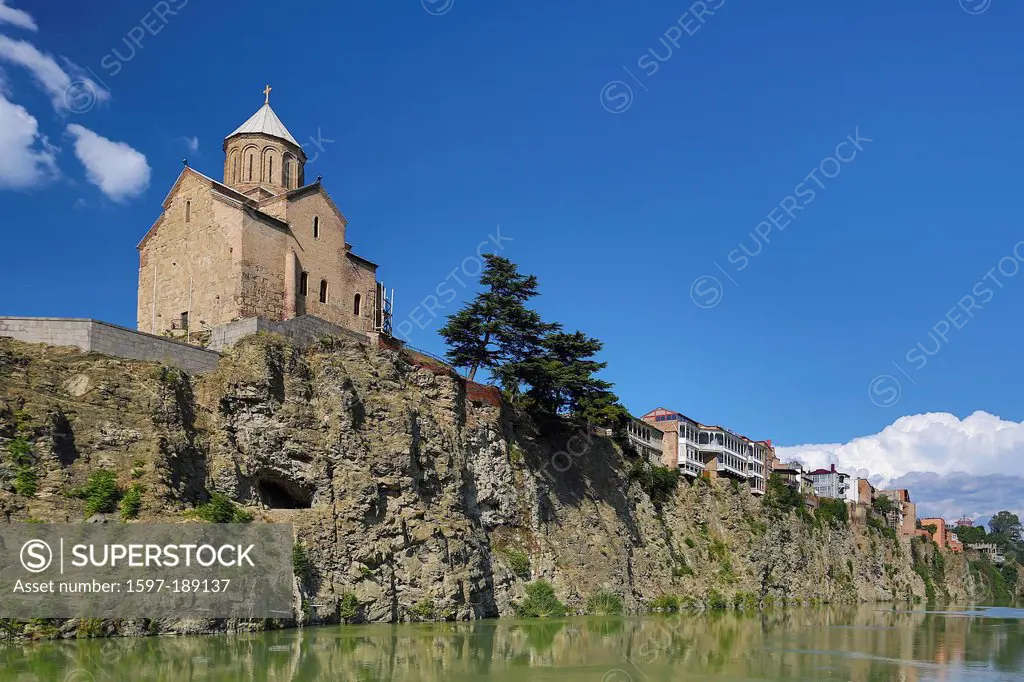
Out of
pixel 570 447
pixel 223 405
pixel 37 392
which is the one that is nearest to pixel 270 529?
pixel 223 405

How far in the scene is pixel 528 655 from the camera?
Result: 89.7 ft

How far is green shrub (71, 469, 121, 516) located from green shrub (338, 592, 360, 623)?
8675 mm

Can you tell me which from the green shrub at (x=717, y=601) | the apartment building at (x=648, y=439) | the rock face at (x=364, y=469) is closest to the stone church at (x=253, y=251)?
the rock face at (x=364, y=469)

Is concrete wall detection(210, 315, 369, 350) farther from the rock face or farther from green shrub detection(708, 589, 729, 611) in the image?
green shrub detection(708, 589, 729, 611)

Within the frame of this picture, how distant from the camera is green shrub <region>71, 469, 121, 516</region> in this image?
26375 mm

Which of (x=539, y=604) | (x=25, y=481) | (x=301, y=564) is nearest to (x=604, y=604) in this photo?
(x=539, y=604)

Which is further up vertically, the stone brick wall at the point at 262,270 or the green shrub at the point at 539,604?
the stone brick wall at the point at 262,270

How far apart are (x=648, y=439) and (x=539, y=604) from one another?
29369 millimetres

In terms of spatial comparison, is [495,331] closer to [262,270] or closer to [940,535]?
[262,270]

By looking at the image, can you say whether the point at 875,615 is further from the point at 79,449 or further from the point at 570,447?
the point at 79,449

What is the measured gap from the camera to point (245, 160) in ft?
151

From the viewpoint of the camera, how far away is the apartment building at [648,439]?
64438 millimetres

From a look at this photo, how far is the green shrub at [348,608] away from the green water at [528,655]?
1445 mm

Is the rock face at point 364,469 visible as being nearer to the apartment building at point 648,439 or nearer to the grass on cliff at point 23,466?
the grass on cliff at point 23,466
